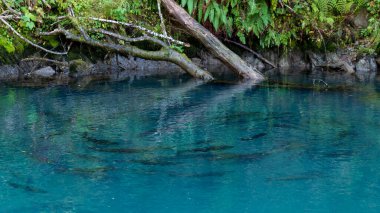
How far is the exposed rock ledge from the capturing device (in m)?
12.3

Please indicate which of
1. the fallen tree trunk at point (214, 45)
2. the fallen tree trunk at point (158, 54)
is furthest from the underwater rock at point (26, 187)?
the fallen tree trunk at point (214, 45)

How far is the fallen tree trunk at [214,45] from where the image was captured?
1190 centimetres

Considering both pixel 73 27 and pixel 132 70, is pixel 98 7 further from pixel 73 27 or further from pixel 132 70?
pixel 132 70

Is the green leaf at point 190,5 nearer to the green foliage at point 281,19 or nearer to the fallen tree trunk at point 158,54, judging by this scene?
the green foliage at point 281,19

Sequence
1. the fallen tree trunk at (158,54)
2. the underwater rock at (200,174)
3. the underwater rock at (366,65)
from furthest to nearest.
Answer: the underwater rock at (366,65) < the fallen tree trunk at (158,54) < the underwater rock at (200,174)

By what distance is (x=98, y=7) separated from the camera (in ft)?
41.2

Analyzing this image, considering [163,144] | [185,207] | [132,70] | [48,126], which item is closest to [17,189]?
[185,207]

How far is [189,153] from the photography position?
559cm

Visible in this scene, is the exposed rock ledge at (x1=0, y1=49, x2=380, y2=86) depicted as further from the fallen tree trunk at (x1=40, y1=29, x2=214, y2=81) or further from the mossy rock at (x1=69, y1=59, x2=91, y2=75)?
the fallen tree trunk at (x1=40, y1=29, x2=214, y2=81)

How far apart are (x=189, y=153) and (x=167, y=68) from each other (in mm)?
9160

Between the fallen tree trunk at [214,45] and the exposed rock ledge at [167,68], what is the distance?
0.63 meters

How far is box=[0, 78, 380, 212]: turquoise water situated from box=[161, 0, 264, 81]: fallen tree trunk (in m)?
2.69

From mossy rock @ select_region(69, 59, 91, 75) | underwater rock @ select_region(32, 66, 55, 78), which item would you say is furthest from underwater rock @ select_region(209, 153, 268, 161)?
mossy rock @ select_region(69, 59, 91, 75)

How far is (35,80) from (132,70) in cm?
312
